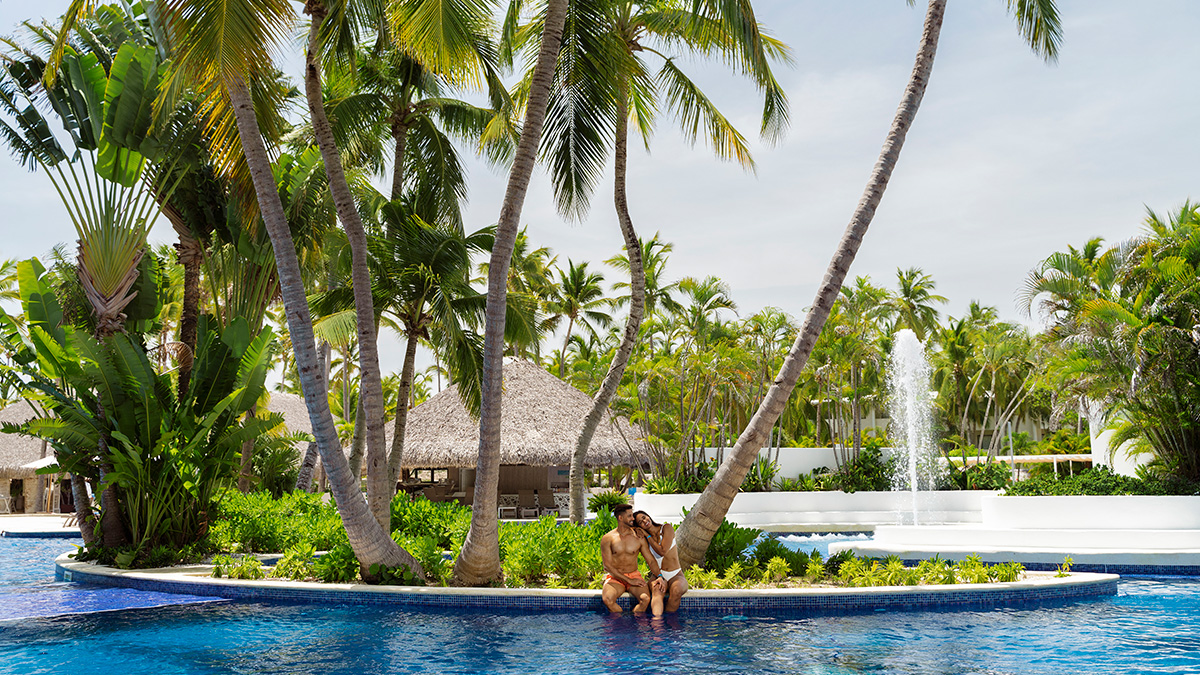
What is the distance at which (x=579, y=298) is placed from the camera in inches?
1577

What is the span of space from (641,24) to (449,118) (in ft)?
17.0

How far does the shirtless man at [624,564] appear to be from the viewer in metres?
8.42

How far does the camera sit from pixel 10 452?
100 feet

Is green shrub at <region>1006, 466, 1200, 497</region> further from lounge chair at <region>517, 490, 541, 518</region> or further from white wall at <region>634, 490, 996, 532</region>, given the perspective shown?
lounge chair at <region>517, 490, 541, 518</region>

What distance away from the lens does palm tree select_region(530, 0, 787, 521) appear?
9961mm

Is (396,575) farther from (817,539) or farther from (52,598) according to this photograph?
(817,539)

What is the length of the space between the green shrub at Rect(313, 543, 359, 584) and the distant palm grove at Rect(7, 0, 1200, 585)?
0.18 meters

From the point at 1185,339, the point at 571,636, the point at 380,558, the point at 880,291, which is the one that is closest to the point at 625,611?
the point at 571,636

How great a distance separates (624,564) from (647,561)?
23 cm

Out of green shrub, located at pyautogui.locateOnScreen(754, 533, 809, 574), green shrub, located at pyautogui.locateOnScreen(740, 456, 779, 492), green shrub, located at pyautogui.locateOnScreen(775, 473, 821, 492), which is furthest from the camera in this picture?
green shrub, located at pyautogui.locateOnScreen(775, 473, 821, 492)

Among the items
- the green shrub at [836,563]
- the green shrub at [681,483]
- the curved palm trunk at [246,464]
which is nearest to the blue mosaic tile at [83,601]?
the green shrub at [836,563]

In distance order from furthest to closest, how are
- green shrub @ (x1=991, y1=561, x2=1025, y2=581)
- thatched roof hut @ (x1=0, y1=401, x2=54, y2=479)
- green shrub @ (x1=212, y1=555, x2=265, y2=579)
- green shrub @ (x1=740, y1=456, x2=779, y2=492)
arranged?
thatched roof hut @ (x1=0, y1=401, x2=54, y2=479) < green shrub @ (x1=740, y1=456, x2=779, y2=492) < green shrub @ (x1=212, y1=555, x2=265, y2=579) < green shrub @ (x1=991, y1=561, x2=1025, y2=581)

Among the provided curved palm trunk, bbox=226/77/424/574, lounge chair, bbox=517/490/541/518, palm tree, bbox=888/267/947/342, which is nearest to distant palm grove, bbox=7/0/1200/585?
curved palm trunk, bbox=226/77/424/574

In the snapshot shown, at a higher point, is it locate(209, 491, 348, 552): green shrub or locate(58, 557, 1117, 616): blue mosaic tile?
locate(209, 491, 348, 552): green shrub
